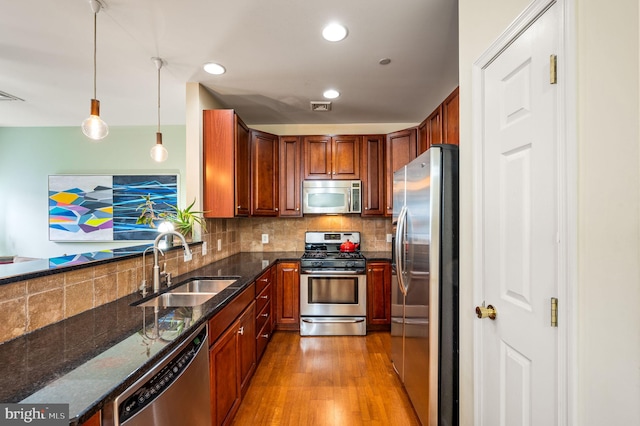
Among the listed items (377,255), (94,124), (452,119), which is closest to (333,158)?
(377,255)

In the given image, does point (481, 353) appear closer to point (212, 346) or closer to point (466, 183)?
point (466, 183)

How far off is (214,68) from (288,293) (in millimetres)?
2395

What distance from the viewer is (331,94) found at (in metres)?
2.97

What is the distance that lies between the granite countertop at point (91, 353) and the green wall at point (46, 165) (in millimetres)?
3079

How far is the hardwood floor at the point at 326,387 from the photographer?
194 cm

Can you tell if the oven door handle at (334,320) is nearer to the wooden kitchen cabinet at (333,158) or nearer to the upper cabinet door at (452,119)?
the wooden kitchen cabinet at (333,158)

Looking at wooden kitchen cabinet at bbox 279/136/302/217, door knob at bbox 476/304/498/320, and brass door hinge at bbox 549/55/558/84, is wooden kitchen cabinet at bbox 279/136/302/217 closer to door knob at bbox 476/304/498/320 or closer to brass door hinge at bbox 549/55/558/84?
door knob at bbox 476/304/498/320

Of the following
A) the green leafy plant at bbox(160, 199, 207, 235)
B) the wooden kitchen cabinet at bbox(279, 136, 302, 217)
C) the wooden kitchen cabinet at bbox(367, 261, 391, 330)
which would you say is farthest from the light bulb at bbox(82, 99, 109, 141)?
the wooden kitchen cabinet at bbox(367, 261, 391, 330)

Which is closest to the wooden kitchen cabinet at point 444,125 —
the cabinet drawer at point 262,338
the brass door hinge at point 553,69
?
the brass door hinge at point 553,69

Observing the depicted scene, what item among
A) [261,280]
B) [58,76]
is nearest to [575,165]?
[261,280]

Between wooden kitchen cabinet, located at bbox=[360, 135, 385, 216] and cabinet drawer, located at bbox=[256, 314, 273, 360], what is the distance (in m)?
1.73

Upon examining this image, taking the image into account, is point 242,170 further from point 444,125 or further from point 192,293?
point 444,125

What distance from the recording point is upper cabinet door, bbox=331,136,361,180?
3605 mm

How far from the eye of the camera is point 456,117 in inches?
83.4
